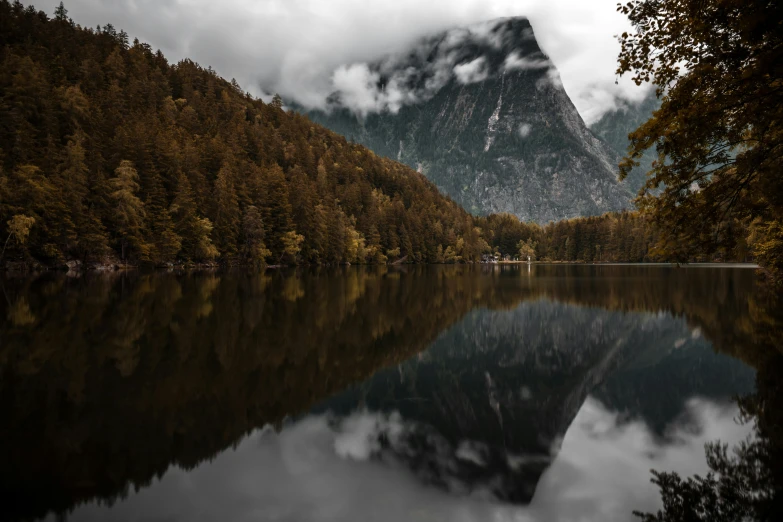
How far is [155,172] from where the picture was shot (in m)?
77.1

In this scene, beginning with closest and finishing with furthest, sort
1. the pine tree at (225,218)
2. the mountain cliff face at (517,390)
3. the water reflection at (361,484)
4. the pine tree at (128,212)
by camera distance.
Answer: the water reflection at (361,484), the mountain cliff face at (517,390), the pine tree at (128,212), the pine tree at (225,218)

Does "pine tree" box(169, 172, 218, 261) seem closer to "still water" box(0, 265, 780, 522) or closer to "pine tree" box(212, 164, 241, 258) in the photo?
"pine tree" box(212, 164, 241, 258)

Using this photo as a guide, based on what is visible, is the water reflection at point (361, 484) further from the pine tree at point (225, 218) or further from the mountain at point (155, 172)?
the pine tree at point (225, 218)

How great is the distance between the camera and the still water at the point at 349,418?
5910mm

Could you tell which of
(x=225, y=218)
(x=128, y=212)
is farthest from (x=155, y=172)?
(x=225, y=218)

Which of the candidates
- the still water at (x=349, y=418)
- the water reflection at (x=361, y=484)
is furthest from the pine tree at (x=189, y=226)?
the water reflection at (x=361, y=484)

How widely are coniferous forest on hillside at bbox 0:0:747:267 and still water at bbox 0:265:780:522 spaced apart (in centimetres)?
511

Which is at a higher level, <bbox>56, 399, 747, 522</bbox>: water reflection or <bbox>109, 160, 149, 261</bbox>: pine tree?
<bbox>109, 160, 149, 261</bbox>: pine tree

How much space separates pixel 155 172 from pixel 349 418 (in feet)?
265

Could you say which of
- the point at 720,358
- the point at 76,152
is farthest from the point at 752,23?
the point at 76,152

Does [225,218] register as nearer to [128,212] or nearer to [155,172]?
[155,172]

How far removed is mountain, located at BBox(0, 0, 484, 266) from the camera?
61.9m

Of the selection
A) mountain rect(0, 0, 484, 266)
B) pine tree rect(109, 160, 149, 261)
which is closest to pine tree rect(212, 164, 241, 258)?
mountain rect(0, 0, 484, 266)

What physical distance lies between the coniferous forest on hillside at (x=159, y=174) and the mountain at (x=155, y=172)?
0.29m
